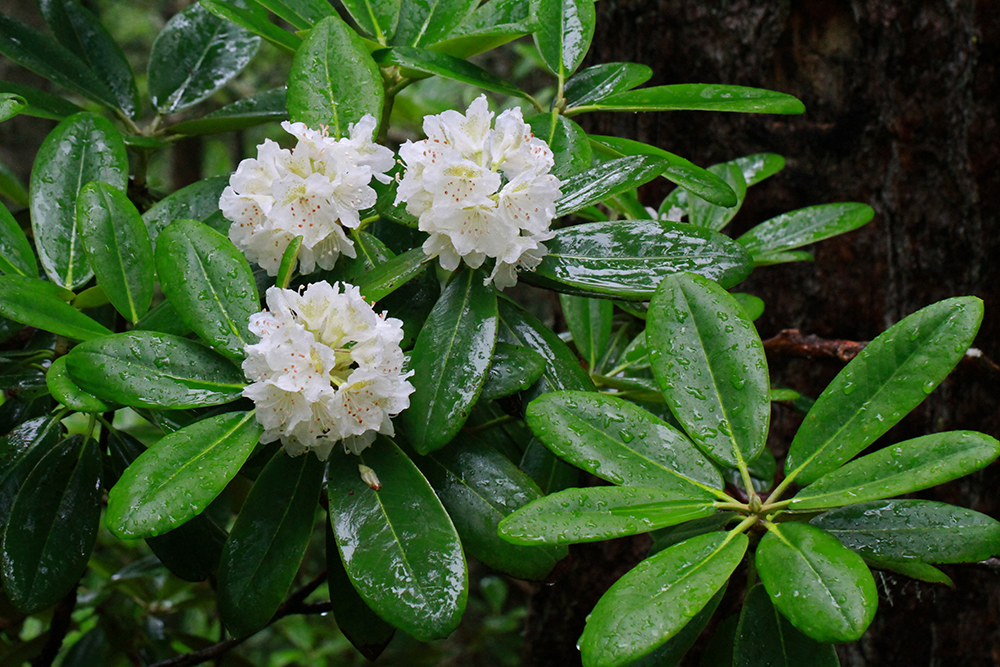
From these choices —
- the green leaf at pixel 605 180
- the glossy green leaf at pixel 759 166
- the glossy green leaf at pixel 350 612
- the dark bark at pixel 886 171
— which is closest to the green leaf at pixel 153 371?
the glossy green leaf at pixel 350 612

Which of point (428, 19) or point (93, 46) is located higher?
point (428, 19)

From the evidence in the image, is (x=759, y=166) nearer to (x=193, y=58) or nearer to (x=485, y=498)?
(x=485, y=498)

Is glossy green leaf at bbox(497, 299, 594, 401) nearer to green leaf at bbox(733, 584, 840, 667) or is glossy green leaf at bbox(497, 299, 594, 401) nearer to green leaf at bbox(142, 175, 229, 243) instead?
green leaf at bbox(733, 584, 840, 667)

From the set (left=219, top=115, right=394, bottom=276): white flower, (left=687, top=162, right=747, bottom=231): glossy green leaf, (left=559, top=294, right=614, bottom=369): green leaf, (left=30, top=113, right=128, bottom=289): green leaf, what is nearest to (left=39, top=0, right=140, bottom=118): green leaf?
(left=30, top=113, right=128, bottom=289): green leaf

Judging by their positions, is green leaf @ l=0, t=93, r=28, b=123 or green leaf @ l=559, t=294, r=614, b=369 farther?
green leaf @ l=559, t=294, r=614, b=369

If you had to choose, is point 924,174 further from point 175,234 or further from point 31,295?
point 31,295

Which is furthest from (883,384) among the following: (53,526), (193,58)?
(193,58)

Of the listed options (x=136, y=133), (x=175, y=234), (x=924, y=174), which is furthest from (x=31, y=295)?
(x=924, y=174)
